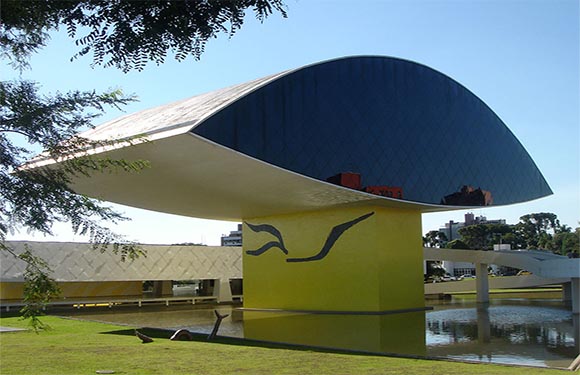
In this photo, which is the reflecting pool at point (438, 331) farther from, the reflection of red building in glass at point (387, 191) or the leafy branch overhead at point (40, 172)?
the leafy branch overhead at point (40, 172)

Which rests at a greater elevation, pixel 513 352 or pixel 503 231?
pixel 503 231

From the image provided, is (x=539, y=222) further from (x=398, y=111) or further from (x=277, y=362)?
(x=277, y=362)

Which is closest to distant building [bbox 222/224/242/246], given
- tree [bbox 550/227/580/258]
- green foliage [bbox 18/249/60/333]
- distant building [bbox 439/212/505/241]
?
distant building [bbox 439/212/505/241]

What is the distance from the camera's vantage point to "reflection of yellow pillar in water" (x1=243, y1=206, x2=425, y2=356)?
968 inches

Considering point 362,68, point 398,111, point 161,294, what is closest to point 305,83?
point 362,68

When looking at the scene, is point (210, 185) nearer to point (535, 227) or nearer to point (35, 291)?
A: point (35, 291)

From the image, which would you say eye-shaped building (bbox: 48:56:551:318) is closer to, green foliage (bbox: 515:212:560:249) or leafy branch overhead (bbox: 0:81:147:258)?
leafy branch overhead (bbox: 0:81:147:258)

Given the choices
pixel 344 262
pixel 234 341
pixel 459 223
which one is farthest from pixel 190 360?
pixel 459 223

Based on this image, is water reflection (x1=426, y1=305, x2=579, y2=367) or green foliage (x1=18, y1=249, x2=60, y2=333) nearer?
green foliage (x1=18, y1=249, x2=60, y2=333)

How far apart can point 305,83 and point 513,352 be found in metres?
11.9

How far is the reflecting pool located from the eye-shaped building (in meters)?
2.11

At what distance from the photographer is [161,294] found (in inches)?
1586

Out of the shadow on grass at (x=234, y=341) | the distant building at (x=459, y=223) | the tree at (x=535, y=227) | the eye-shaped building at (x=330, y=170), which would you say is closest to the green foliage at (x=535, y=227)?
the tree at (x=535, y=227)

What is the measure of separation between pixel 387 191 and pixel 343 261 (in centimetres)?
389
